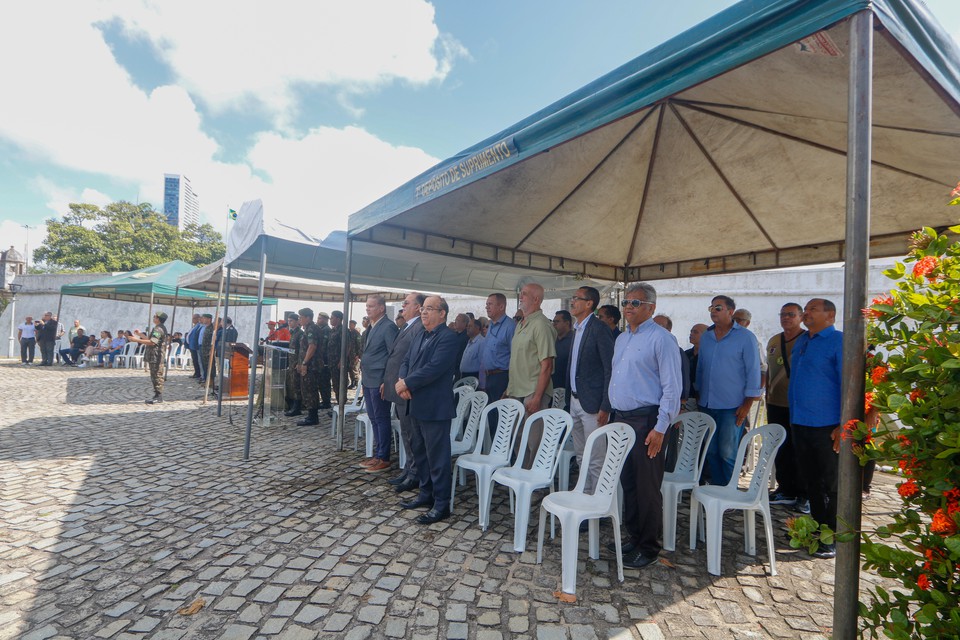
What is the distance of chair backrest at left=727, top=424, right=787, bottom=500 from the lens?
3018 millimetres

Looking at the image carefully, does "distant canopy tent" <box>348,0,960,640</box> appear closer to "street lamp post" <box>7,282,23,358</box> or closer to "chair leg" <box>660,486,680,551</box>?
"chair leg" <box>660,486,680,551</box>

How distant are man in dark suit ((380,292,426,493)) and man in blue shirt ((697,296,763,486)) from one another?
2.70 meters

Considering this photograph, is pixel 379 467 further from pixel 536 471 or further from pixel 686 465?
pixel 686 465

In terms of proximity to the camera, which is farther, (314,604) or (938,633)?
(314,604)

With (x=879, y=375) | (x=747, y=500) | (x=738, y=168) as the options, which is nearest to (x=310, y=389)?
(x=747, y=500)

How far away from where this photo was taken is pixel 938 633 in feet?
3.84

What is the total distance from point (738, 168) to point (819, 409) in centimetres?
239

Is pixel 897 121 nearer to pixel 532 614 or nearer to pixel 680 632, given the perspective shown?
pixel 680 632

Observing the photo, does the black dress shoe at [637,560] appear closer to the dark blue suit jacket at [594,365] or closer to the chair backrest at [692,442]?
the chair backrest at [692,442]

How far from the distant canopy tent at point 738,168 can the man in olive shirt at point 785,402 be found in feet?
4.02

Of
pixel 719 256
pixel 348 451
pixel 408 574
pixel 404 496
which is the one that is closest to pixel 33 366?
pixel 348 451

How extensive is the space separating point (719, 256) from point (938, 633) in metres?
6.22

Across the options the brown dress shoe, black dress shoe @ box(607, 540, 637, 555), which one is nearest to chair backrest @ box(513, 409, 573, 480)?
black dress shoe @ box(607, 540, 637, 555)

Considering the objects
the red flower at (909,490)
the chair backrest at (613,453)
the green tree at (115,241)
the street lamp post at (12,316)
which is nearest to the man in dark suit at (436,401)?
the chair backrest at (613,453)
